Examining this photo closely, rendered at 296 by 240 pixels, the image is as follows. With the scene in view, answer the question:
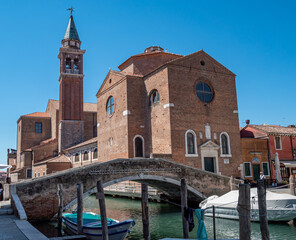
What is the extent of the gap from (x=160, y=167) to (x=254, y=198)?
5.19 m

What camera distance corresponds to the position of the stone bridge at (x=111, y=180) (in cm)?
1357

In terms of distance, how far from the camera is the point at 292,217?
43.7ft

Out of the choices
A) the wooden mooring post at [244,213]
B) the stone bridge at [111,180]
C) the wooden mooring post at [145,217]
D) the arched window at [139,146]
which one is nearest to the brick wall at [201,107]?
the stone bridge at [111,180]

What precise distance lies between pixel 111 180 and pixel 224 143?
9.86 metres

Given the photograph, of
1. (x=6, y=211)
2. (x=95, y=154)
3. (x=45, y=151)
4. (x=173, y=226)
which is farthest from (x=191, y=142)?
(x=45, y=151)

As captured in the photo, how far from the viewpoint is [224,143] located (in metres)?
22.0

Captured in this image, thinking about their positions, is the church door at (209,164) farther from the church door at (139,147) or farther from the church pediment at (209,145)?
the church door at (139,147)

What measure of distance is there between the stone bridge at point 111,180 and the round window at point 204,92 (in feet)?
20.7

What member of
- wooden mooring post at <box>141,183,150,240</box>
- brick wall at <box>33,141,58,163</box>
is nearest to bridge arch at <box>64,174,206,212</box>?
wooden mooring post at <box>141,183,150,240</box>

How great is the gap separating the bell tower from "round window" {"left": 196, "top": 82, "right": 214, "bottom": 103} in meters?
22.5

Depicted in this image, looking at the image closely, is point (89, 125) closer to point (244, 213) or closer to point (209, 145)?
point (209, 145)

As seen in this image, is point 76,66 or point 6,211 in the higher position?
point 76,66

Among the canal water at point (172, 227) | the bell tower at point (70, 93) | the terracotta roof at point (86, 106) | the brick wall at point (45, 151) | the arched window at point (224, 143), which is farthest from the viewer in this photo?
the terracotta roof at point (86, 106)

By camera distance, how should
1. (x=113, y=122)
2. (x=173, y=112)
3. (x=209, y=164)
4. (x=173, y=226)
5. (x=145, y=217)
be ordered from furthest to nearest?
(x=113, y=122)
(x=209, y=164)
(x=173, y=112)
(x=173, y=226)
(x=145, y=217)
